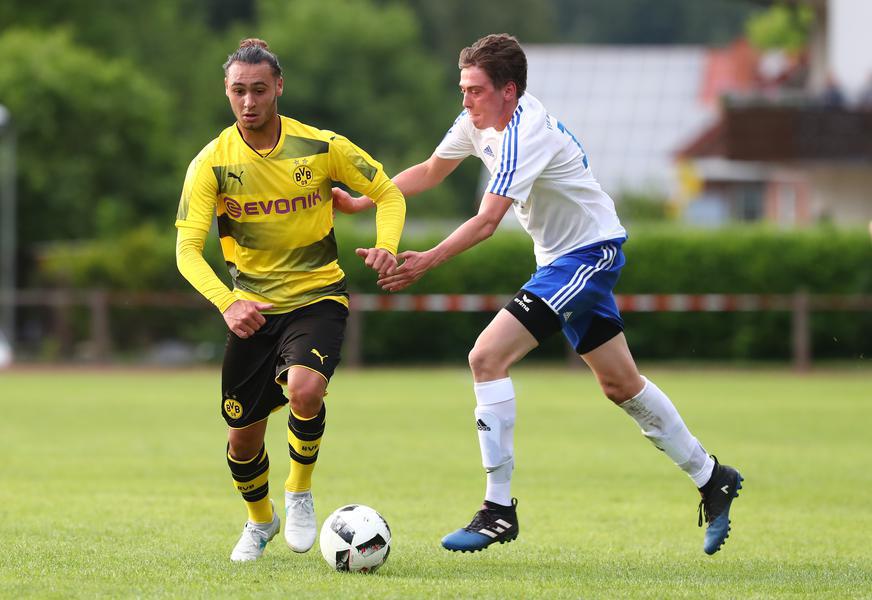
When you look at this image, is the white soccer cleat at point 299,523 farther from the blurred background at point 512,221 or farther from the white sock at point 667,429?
the blurred background at point 512,221

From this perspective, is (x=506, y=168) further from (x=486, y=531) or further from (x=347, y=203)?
(x=486, y=531)

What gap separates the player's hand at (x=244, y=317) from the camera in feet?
23.0

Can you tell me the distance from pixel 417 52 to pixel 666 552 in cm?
6703

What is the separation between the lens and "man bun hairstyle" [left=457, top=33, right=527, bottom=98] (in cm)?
723

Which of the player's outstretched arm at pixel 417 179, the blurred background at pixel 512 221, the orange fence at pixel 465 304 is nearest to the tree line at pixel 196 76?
the blurred background at pixel 512 221

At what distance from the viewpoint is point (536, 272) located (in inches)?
290

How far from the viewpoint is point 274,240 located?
23.9ft

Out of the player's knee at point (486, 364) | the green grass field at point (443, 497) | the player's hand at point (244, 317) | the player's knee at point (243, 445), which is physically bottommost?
the green grass field at point (443, 497)

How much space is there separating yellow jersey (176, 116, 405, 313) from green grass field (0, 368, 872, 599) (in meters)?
1.34

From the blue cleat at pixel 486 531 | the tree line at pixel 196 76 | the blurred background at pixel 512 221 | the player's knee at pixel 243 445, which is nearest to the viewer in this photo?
the blue cleat at pixel 486 531

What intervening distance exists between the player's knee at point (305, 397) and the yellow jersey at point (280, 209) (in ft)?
1.49

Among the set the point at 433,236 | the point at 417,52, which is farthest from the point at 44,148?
the point at 417,52

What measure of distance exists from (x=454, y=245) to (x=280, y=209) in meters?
0.88

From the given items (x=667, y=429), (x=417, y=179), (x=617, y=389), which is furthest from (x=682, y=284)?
(x=617, y=389)
